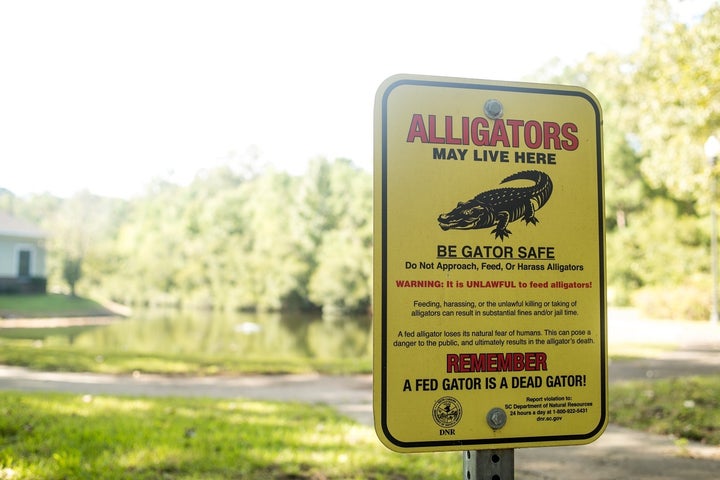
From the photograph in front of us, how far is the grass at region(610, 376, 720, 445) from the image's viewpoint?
20.2ft

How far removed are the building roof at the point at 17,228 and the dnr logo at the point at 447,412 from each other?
40.4 metres

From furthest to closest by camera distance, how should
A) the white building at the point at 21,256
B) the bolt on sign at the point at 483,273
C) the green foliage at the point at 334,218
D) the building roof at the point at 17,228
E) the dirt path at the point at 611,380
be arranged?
the white building at the point at 21,256, the building roof at the point at 17,228, the green foliage at the point at 334,218, the dirt path at the point at 611,380, the bolt on sign at the point at 483,273

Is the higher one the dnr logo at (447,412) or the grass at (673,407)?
the dnr logo at (447,412)

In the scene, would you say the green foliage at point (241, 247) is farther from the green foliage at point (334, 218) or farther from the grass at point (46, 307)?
the grass at point (46, 307)

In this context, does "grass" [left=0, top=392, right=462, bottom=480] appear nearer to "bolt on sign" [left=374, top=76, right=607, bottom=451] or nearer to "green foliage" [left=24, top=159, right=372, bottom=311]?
"bolt on sign" [left=374, top=76, right=607, bottom=451]

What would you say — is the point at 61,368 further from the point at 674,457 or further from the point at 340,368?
the point at 674,457

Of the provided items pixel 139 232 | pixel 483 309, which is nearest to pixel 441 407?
pixel 483 309

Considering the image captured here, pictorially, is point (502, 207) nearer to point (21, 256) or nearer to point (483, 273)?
point (483, 273)

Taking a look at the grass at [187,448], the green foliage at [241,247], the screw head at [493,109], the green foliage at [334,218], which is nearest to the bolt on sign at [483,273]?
the screw head at [493,109]

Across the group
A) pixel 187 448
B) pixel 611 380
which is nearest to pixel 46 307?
pixel 611 380

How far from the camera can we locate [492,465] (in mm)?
1654

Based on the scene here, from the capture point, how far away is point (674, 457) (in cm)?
519

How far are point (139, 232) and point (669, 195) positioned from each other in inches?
2417

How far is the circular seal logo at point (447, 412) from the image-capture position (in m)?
1.57
